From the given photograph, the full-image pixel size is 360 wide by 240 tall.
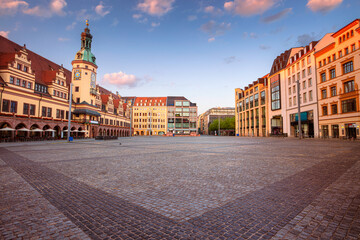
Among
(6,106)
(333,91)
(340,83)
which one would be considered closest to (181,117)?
(333,91)

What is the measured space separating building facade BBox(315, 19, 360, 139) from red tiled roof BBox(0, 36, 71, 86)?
56.8 metres

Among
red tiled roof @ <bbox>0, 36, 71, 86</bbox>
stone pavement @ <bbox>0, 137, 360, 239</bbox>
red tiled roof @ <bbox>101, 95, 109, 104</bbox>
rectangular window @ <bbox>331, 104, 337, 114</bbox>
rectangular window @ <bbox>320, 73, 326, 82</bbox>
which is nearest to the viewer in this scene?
stone pavement @ <bbox>0, 137, 360, 239</bbox>

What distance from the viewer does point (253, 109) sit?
71.9 m

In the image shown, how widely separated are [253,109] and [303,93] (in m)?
25.9

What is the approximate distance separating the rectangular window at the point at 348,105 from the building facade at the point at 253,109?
2850cm

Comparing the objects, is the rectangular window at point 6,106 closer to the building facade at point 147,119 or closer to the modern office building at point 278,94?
the modern office building at point 278,94

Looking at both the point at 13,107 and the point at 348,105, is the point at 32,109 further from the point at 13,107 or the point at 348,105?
the point at 348,105

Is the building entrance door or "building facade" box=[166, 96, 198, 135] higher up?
"building facade" box=[166, 96, 198, 135]

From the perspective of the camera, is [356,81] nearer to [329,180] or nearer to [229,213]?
[329,180]

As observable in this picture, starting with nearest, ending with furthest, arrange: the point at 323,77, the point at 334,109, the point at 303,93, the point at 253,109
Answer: the point at 334,109
the point at 323,77
the point at 303,93
the point at 253,109

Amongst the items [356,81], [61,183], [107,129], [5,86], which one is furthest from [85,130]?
[356,81]

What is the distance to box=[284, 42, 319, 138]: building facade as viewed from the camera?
42.9 meters

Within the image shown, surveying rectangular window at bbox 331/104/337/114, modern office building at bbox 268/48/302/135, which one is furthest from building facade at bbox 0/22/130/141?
rectangular window at bbox 331/104/337/114

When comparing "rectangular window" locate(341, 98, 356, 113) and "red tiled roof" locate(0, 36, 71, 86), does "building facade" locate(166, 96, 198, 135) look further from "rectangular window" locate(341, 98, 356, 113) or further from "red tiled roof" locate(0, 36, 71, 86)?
"rectangular window" locate(341, 98, 356, 113)
